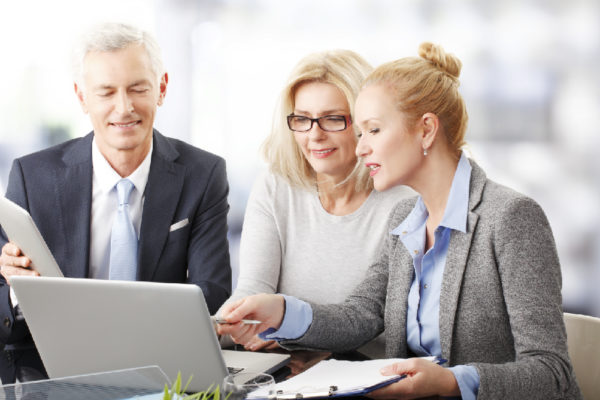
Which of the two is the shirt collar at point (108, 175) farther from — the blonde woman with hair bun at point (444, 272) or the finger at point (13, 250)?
the blonde woman with hair bun at point (444, 272)

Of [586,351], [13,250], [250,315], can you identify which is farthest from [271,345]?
[586,351]

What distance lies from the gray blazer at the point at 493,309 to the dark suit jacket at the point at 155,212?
541 mm

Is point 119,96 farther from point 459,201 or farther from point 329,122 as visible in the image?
point 459,201

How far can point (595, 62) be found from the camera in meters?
3.71

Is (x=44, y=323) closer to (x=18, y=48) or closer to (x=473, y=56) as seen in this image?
(x=473, y=56)

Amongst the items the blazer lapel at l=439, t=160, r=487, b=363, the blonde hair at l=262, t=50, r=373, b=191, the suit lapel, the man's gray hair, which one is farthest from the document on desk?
the man's gray hair

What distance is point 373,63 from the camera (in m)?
4.05

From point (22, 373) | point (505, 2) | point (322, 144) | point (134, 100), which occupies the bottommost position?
point (22, 373)

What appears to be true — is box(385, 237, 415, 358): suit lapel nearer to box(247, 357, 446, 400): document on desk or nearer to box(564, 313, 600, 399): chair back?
box(247, 357, 446, 400): document on desk

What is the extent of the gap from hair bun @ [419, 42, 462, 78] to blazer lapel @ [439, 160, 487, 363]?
329 millimetres

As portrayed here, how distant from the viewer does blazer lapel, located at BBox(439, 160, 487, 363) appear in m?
1.49

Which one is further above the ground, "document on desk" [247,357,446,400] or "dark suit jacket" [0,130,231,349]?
"dark suit jacket" [0,130,231,349]

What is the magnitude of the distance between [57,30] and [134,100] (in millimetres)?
2622

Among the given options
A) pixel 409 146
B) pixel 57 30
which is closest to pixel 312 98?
pixel 409 146
